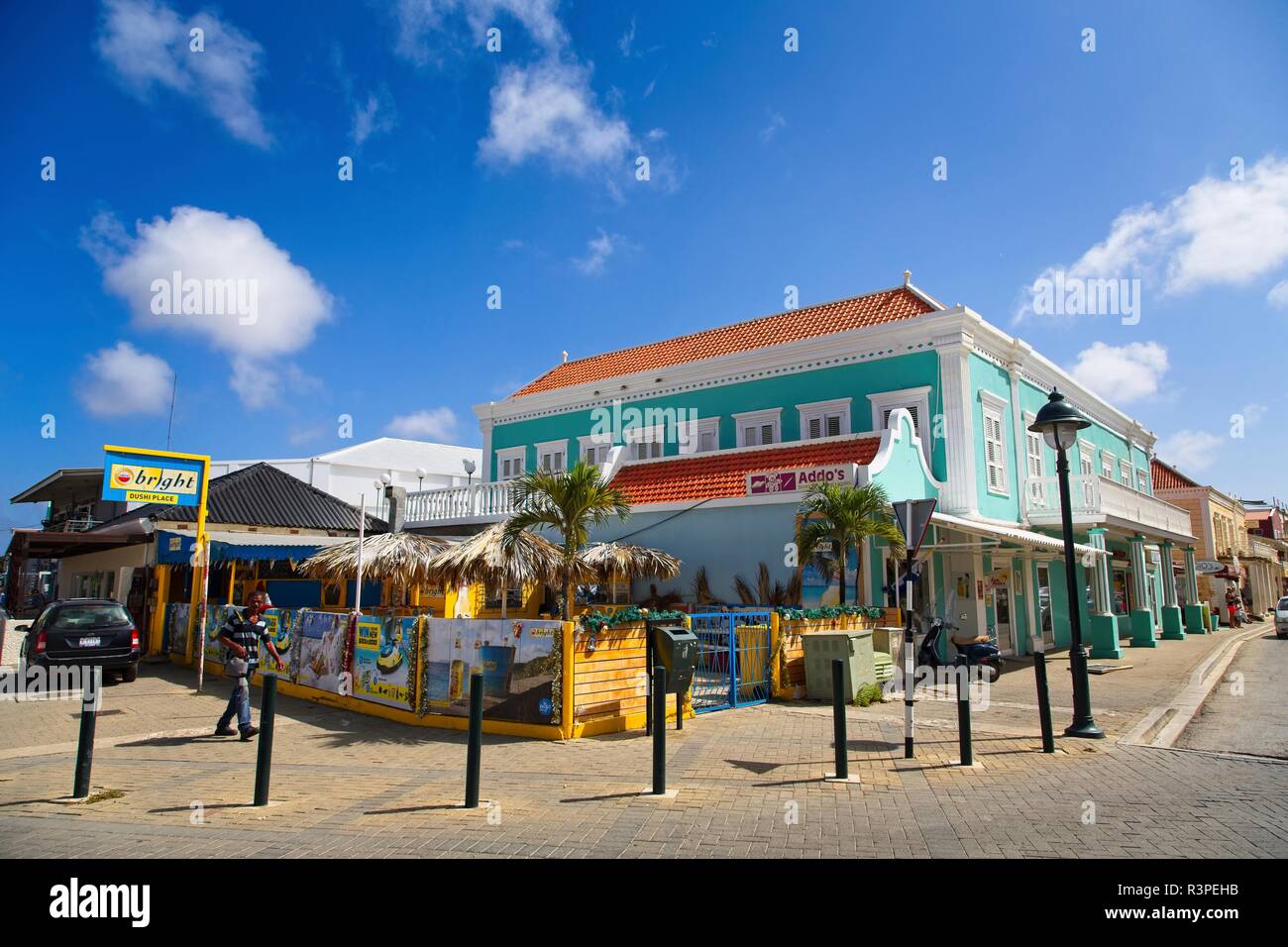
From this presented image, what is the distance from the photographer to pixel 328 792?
22.2 ft

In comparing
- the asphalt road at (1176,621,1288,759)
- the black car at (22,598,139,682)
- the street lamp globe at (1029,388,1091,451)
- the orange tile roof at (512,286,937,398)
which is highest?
the orange tile roof at (512,286,937,398)

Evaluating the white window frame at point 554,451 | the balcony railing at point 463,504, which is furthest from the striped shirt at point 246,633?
the white window frame at point 554,451

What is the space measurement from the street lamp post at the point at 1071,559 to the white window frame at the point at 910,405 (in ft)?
26.6

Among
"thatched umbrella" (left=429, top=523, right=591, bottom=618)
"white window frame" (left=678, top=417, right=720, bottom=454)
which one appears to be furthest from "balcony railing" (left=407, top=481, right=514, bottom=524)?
"thatched umbrella" (left=429, top=523, right=591, bottom=618)

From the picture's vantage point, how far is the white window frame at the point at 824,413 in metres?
19.8

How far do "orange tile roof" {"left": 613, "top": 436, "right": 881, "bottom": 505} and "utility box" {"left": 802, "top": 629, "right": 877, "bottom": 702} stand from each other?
487 cm

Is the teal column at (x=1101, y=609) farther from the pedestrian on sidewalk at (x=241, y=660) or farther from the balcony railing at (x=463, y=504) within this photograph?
the pedestrian on sidewalk at (x=241, y=660)

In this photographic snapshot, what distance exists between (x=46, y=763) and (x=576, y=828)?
247 inches

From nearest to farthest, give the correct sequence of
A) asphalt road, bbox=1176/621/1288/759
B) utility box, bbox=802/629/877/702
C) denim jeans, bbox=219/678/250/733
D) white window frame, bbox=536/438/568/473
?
asphalt road, bbox=1176/621/1288/759
denim jeans, bbox=219/678/250/733
utility box, bbox=802/629/877/702
white window frame, bbox=536/438/568/473

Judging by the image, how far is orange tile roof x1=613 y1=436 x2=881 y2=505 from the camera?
16.8m

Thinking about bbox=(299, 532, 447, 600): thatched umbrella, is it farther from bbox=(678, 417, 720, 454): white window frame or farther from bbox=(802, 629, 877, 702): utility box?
bbox=(678, 417, 720, 454): white window frame

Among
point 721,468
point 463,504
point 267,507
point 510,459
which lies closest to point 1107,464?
point 721,468
